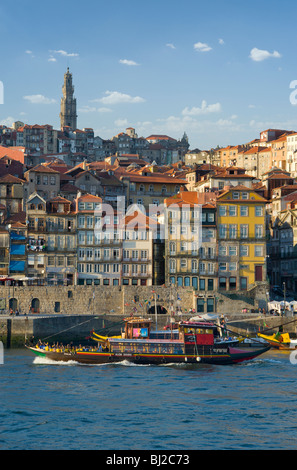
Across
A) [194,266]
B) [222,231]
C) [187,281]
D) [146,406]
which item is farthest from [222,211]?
[146,406]

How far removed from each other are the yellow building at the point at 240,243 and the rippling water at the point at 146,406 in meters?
24.2

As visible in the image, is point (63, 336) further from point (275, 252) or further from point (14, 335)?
point (275, 252)

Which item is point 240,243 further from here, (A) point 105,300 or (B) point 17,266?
(B) point 17,266

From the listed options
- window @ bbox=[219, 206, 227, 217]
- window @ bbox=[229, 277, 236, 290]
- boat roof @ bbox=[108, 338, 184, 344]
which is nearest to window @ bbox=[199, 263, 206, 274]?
window @ bbox=[229, 277, 236, 290]

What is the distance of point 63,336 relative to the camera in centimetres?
7456

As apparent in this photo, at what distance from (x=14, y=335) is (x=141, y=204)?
131 feet

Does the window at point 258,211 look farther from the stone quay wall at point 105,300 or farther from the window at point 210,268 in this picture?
the stone quay wall at point 105,300

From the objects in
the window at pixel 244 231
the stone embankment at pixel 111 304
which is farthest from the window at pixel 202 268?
the window at pixel 244 231

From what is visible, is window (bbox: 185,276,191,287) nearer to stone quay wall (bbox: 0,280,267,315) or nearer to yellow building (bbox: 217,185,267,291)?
stone quay wall (bbox: 0,280,267,315)

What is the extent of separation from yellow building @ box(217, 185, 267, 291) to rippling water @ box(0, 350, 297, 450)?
24.2 metres

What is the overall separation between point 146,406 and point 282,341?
30.4 meters

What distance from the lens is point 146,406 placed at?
4619cm

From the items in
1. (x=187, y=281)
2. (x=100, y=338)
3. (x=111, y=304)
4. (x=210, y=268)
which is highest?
(x=210, y=268)

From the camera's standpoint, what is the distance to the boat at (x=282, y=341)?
241 feet
